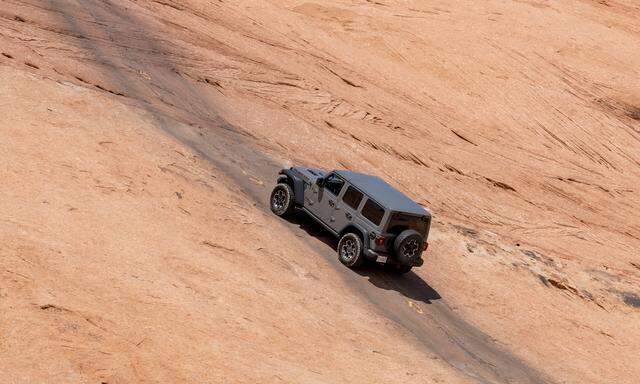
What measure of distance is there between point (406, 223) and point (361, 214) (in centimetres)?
91

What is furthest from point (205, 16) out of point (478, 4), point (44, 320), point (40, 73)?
point (44, 320)

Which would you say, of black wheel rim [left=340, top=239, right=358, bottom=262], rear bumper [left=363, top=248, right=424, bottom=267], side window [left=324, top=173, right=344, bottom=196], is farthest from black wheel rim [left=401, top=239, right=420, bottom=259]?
side window [left=324, top=173, right=344, bottom=196]

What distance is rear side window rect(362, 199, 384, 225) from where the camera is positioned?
15.7m

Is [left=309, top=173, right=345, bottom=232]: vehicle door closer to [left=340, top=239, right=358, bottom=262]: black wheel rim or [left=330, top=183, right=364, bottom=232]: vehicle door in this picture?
[left=330, top=183, right=364, bottom=232]: vehicle door

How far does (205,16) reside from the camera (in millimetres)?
28047

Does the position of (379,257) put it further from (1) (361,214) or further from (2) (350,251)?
(1) (361,214)

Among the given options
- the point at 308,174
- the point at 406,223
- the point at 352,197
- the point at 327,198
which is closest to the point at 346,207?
the point at 352,197

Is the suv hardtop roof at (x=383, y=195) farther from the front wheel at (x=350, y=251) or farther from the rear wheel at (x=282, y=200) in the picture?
the rear wheel at (x=282, y=200)

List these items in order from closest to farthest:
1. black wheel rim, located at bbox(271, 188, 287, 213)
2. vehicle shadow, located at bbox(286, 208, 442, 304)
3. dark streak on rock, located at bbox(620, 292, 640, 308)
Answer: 1. vehicle shadow, located at bbox(286, 208, 442, 304)
2. black wheel rim, located at bbox(271, 188, 287, 213)
3. dark streak on rock, located at bbox(620, 292, 640, 308)

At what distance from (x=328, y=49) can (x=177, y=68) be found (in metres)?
6.93

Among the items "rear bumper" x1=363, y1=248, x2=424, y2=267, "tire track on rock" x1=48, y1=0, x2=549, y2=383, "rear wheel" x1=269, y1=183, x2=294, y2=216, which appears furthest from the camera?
"rear wheel" x1=269, y1=183, x2=294, y2=216

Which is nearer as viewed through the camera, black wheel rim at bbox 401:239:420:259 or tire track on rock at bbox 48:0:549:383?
tire track on rock at bbox 48:0:549:383

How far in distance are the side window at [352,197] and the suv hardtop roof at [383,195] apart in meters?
0.11

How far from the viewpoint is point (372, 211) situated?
15.8 m
